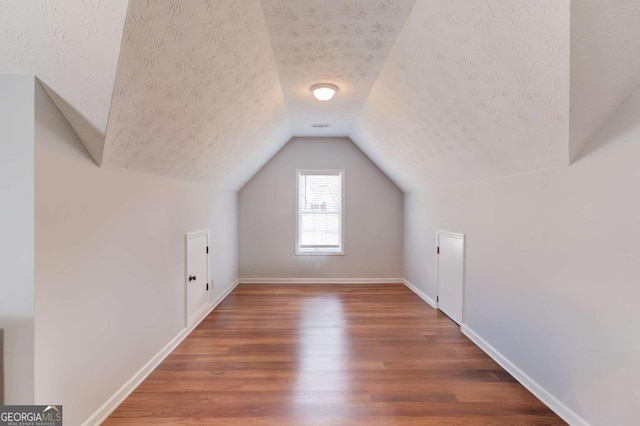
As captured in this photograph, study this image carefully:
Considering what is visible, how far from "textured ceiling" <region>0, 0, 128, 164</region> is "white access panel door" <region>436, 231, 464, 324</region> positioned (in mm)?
3113

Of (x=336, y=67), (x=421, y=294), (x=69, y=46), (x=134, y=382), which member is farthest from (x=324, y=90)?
(x=421, y=294)

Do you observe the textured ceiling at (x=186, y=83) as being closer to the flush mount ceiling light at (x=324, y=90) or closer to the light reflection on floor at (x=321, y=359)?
the flush mount ceiling light at (x=324, y=90)

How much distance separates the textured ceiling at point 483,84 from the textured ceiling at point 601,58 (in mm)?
40

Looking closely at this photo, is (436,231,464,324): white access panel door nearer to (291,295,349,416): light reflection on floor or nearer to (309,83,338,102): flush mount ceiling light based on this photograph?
(291,295,349,416): light reflection on floor

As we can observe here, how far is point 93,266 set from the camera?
62.6 inches

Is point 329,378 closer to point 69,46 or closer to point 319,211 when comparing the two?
point 69,46

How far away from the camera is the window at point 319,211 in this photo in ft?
15.6

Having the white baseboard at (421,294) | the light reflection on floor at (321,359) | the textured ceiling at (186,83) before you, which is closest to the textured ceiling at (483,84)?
the textured ceiling at (186,83)

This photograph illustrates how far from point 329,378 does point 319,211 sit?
3.02 metres

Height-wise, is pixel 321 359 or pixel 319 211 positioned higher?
pixel 319 211

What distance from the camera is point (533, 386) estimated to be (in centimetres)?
188

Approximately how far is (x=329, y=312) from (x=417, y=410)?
5.57 ft

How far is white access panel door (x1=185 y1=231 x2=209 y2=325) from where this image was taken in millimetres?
2867

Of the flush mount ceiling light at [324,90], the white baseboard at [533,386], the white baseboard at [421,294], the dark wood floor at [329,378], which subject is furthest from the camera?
the white baseboard at [421,294]
